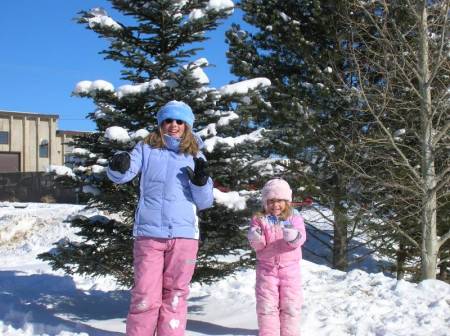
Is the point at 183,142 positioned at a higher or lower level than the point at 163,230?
higher

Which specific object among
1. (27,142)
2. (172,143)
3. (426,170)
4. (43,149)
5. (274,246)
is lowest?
(274,246)

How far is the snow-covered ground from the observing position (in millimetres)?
5414

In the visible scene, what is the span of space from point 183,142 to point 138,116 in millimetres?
1493

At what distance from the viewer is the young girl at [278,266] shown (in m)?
4.44

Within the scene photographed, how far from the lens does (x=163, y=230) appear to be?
4.05 m

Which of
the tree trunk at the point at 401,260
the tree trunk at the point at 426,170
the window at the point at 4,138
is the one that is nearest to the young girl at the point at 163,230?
the tree trunk at the point at 426,170

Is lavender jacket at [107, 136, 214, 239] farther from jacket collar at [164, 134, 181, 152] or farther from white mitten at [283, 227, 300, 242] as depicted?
white mitten at [283, 227, 300, 242]

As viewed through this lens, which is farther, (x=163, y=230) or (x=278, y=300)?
(x=278, y=300)

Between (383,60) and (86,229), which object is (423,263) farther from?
(86,229)

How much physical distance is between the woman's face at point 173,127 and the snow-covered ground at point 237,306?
83.0 inches

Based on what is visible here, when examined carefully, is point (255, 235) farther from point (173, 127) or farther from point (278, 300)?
point (173, 127)

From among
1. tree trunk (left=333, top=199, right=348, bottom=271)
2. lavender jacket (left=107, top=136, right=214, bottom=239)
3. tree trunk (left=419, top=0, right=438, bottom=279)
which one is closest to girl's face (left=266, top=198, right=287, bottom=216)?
lavender jacket (left=107, top=136, right=214, bottom=239)

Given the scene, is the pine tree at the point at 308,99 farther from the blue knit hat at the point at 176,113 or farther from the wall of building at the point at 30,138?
the wall of building at the point at 30,138

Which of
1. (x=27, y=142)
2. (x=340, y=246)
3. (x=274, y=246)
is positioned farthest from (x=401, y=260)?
(x=27, y=142)
